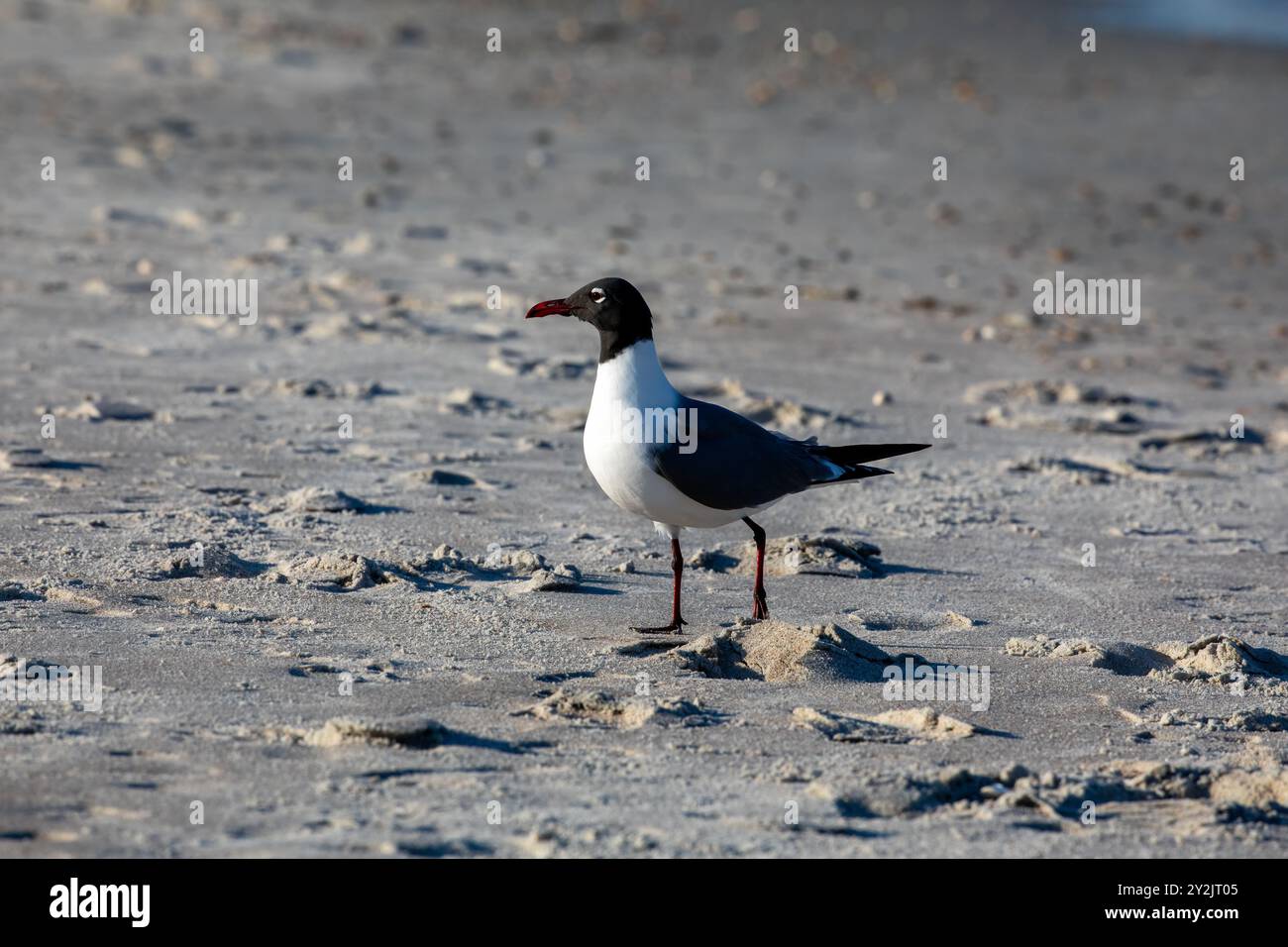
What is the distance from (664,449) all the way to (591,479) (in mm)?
2128

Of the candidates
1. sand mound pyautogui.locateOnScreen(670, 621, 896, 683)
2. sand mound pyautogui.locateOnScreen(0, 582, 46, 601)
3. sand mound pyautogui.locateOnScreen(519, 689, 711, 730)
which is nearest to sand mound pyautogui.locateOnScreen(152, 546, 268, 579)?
sand mound pyautogui.locateOnScreen(0, 582, 46, 601)

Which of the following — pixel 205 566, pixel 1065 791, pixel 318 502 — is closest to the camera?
pixel 1065 791

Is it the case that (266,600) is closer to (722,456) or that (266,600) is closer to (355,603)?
(355,603)

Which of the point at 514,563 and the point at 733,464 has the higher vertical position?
the point at 733,464

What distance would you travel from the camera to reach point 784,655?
19.2ft

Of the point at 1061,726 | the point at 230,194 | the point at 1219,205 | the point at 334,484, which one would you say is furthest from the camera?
the point at 1219,205

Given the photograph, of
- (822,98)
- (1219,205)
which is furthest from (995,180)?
(822,98)

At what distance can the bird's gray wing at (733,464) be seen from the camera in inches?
240

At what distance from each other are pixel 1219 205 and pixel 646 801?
42.5ft

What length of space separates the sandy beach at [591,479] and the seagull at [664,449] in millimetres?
430

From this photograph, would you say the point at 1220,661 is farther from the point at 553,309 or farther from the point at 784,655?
the point at 553,309

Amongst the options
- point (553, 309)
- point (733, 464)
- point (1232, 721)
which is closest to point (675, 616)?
point (733, 464)

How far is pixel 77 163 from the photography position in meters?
14.0

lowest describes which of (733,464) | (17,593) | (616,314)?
(17,593)
